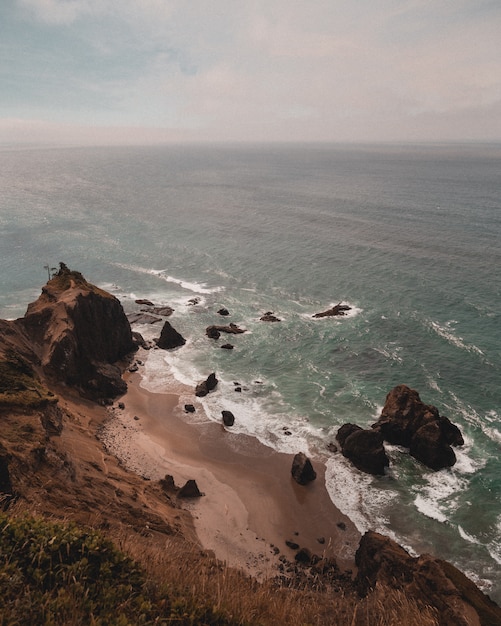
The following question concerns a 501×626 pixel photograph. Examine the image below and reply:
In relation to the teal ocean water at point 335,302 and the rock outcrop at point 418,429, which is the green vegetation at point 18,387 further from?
the rock outcrop at point 418,429

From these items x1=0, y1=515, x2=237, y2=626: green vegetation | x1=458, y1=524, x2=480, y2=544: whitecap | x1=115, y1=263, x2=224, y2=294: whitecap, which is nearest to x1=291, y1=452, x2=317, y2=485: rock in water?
x1=458, y1=524, x2=480, y2=544: whitecap

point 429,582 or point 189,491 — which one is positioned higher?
point 429,582

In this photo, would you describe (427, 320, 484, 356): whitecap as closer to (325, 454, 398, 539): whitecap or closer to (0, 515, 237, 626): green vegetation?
(325, 454, 398, 539): whitecap

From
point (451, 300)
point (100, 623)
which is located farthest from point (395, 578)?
point (451, 300)

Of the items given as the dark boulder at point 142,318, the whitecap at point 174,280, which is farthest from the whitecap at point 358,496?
the whitecap at point 174,280

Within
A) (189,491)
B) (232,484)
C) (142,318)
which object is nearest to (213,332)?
(142,318)

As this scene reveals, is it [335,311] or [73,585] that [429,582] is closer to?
[73,585]

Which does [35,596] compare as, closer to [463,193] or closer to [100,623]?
[100,623]
